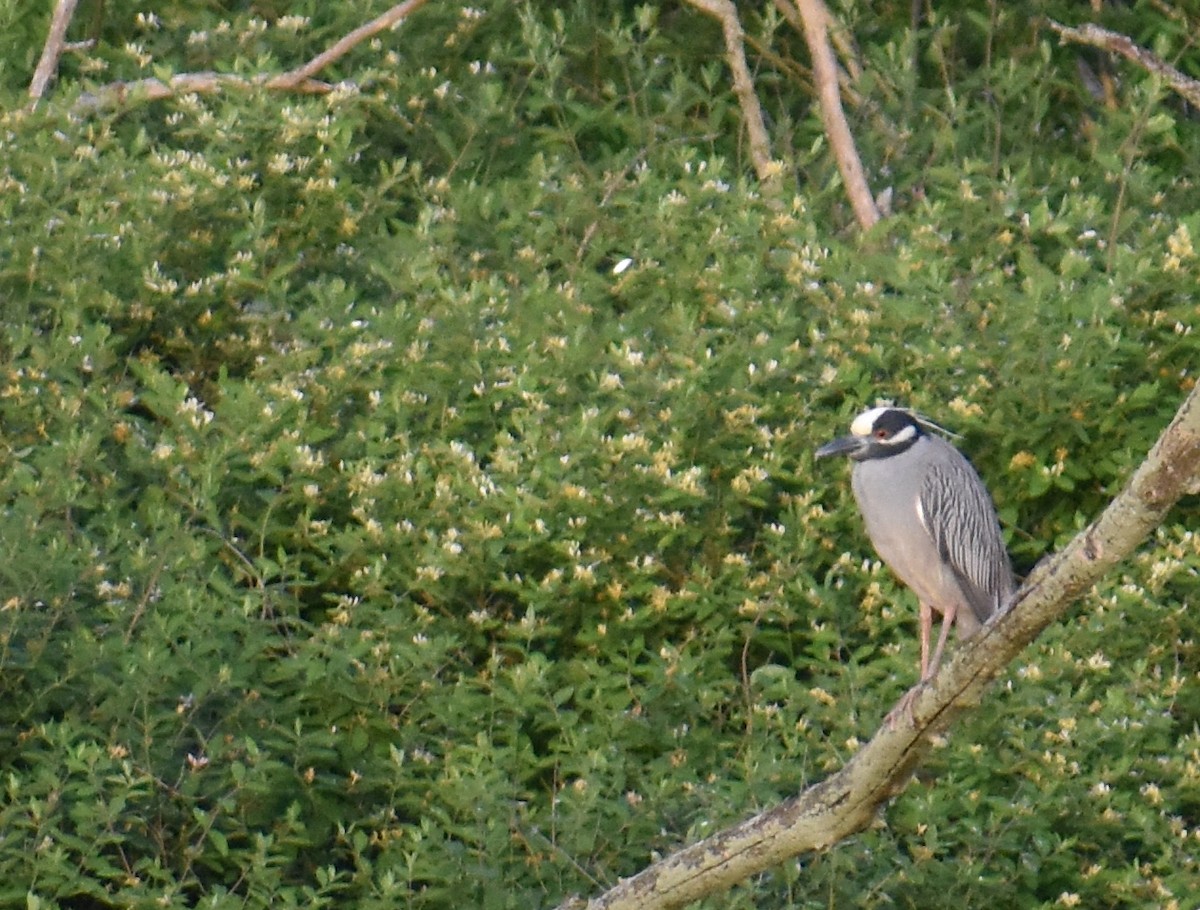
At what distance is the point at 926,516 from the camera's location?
6.05 metres

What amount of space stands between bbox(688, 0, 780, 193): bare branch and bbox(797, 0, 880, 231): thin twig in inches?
9.4

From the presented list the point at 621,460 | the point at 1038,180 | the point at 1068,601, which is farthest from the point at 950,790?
the point at 1038,180

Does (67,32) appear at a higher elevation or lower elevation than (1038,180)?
higher

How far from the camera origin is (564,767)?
6.17m

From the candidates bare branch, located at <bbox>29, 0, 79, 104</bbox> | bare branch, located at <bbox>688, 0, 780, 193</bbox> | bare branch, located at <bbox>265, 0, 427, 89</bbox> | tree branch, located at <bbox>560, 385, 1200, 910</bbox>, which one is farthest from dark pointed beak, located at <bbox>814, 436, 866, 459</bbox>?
bare branch, located at <bbox>29, 0, 79, 104</bbox>

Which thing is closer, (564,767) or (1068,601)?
(1068,601)

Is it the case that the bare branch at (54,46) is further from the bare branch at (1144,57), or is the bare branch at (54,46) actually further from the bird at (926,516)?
the bare branch at (1144,57)

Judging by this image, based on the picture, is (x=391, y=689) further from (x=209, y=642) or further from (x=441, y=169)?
(x=441, y=169)

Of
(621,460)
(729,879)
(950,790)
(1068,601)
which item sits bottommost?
(950,790)

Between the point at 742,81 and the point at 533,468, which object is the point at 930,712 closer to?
the point at 533,468

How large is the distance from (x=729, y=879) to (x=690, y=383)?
2599 mm

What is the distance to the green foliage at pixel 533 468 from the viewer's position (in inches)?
237

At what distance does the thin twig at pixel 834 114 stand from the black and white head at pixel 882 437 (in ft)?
6.25

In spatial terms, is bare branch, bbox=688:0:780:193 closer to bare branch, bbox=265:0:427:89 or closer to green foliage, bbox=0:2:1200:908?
green foliage, bbox=0:2:1200:908
